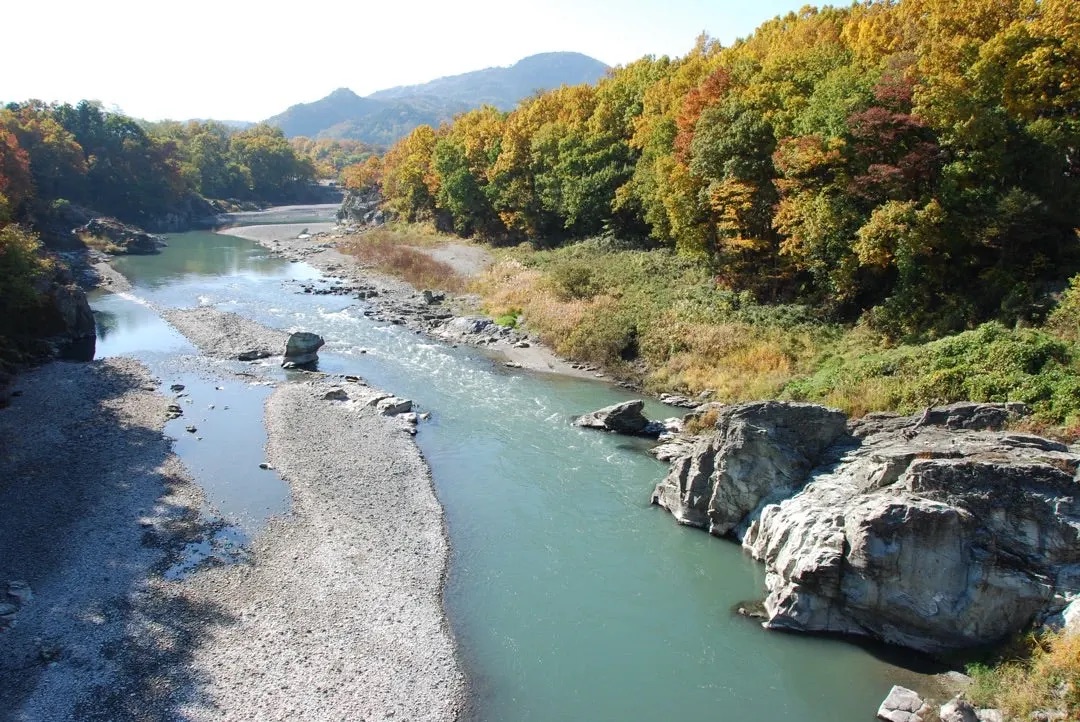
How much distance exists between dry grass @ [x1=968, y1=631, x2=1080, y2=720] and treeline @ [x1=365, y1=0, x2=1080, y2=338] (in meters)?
14.4

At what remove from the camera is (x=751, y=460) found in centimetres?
2173

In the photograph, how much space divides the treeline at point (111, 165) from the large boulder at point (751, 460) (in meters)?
58.1

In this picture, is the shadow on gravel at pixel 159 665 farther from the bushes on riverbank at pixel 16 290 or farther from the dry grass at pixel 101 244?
the dry grass at pixel 101 244

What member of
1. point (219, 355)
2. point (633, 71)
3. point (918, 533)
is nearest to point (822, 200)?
point (918, 533)

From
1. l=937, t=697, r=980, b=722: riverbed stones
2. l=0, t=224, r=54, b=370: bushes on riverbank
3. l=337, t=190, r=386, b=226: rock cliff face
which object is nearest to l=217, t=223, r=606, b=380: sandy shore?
l=337, t=190, r=386, b=226: rock cliff face

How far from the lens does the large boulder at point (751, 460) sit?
21.7 meters

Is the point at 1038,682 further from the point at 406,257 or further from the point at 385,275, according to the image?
the point at 406,257

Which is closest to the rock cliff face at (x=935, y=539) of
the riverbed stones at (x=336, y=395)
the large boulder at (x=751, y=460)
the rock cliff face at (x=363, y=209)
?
the large boulder at (x=751, y=460)

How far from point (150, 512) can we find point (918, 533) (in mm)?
21258

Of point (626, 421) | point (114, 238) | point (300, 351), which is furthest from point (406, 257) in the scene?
point (626, 421)

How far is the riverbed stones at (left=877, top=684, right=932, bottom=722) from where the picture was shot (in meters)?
14.9

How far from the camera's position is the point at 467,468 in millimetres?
26828

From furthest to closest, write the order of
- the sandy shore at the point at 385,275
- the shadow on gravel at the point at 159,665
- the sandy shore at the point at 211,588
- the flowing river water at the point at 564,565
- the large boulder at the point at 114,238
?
the large boulder at the point at 114,238 → the sandy shore at the point at 385,275 → the flowing river water at the point at 564,565 → the sandy shore at the point at 211,588 → the shadow on gravel at the point at 159,665

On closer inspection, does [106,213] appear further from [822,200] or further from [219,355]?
[822,200]
